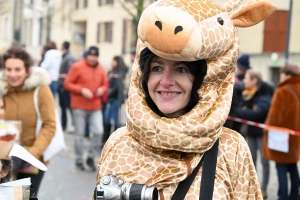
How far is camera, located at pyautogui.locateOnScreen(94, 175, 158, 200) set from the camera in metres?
2.29

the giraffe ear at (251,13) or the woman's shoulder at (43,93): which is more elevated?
the giraffe ear at (251,13)

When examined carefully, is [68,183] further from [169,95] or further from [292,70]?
[169,95]

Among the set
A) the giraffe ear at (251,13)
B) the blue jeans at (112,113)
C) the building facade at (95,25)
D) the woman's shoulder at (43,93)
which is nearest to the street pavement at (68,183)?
the blue jeans at (112,113)

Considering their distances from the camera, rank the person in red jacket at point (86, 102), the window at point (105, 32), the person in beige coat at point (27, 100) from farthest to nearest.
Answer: the window at point (105, 32) < the person in red jacket at point (86, 102) < the person in beige coat at point (27, 100)

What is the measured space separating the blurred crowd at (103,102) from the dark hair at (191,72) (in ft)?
3.51

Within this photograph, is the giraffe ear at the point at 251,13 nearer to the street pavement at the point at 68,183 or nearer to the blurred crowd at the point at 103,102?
the blurred crowd at the point at 103,102

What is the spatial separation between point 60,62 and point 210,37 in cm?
1096

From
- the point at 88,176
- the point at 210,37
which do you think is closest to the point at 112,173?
the point at 210,37

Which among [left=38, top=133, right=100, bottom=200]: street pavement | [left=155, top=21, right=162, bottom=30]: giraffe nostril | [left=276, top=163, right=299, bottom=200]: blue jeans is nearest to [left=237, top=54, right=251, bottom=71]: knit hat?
A: [left=276, top=163, right=299, bottom=200]: blue jeans

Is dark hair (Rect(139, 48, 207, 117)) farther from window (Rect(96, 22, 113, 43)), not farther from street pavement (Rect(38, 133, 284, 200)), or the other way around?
window (Rect(96, 22, 113, 43))

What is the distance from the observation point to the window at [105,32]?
3641 cm

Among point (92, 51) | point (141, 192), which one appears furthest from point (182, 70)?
point (92, 51)

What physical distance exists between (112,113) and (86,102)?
6.88 feet

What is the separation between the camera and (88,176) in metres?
8.13
